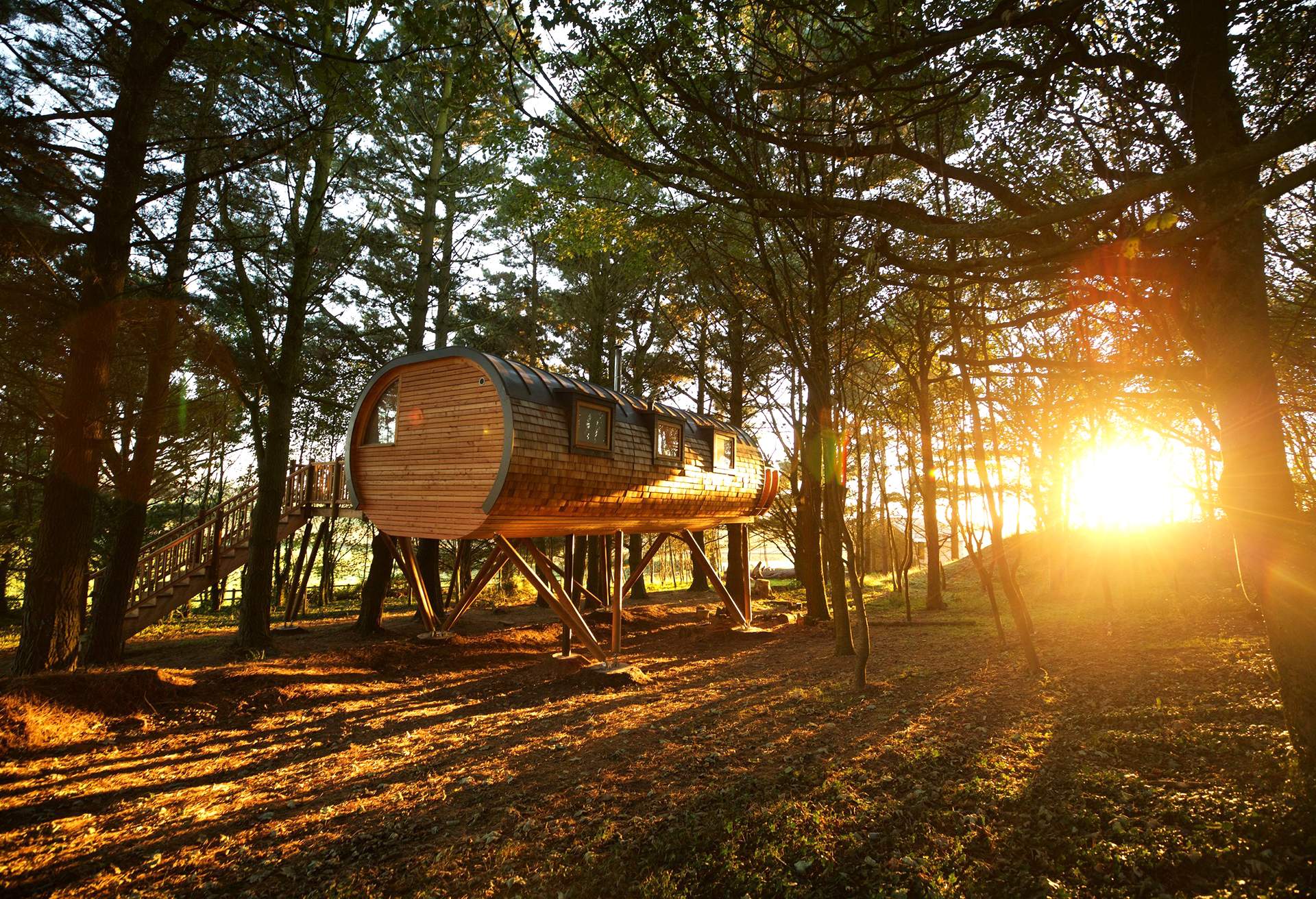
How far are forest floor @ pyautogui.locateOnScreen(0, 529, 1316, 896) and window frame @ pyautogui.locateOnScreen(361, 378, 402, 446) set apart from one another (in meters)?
4.45

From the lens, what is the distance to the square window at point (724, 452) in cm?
1497

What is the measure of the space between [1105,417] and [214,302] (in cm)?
2302

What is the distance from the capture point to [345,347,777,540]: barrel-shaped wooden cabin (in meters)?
9.72

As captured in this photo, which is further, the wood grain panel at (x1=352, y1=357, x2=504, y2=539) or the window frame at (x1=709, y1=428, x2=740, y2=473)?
the window frame at (x1=709, y1=428, x2=740, y2=473)

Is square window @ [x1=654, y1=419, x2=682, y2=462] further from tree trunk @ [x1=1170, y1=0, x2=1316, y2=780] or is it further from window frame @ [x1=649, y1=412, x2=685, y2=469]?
tree trunk @ [x1=1170, y1=0, x2=1316, y2=780]

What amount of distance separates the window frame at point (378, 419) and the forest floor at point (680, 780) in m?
4.45

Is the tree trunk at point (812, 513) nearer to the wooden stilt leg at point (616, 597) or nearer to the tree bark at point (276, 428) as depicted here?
the wooden stilt leg at point (616, 597)

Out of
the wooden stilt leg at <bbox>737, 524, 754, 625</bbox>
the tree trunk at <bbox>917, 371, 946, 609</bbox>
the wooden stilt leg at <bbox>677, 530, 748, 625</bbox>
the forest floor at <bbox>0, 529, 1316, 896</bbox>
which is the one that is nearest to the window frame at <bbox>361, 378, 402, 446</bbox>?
the forest floor at <bbox>0, 529, 1316, 896</bbox>

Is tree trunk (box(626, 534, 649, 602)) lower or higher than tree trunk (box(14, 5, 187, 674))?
lower

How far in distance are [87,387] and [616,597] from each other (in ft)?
29.4

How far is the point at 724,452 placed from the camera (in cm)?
1557

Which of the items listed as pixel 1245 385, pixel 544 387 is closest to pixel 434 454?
pixel 544 387

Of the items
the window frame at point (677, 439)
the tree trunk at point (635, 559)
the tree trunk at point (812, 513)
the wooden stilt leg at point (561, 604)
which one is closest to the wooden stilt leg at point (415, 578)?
the wooden stilt leg at point (561, 604)

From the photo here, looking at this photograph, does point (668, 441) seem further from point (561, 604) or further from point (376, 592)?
point (376, 592)
